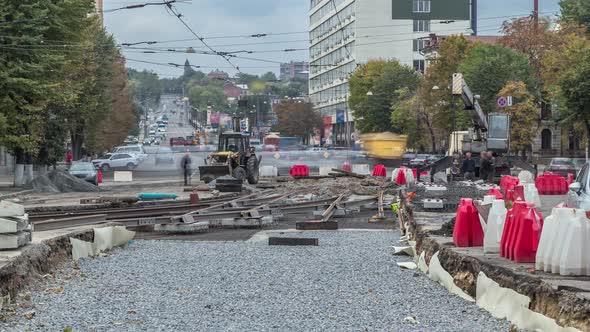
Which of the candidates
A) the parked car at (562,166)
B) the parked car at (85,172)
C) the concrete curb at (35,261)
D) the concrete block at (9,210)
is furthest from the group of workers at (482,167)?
the concrete block at (9,210)

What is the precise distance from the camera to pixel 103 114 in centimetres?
6525

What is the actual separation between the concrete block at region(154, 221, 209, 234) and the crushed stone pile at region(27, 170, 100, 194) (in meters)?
19.9

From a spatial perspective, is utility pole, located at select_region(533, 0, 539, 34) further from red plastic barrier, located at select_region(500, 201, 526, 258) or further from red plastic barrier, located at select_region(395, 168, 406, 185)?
red plastic barrier, located at select_region(500, 201, 526, 258)

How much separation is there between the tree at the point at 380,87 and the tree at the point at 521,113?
2925cm

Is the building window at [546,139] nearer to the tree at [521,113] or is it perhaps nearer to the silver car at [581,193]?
the tree at [521,113]

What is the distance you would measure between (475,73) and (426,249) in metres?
60.4

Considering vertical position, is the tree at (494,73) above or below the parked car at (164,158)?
above

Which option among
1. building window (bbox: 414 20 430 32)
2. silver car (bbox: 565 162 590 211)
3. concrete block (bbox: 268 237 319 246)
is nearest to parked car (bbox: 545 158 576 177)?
silver car (bbox: 565 162 590 211)

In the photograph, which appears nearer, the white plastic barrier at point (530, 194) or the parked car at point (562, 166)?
the white plastic barrier at point (530, 194)

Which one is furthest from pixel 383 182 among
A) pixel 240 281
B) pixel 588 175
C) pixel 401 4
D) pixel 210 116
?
pixel 210 116

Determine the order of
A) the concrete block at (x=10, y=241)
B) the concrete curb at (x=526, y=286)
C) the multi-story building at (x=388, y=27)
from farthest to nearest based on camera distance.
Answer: the multi-story building at (x=388, y=27) < the concrete block at (x=10, y=241) < the concrete curb at (x=526, y=286)

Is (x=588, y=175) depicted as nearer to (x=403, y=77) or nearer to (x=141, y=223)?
(x=141, y=223)

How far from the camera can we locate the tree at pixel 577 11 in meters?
74.4

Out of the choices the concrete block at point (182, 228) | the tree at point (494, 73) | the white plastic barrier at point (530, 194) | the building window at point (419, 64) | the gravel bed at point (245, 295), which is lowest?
the concrete block at point (182, 228)
